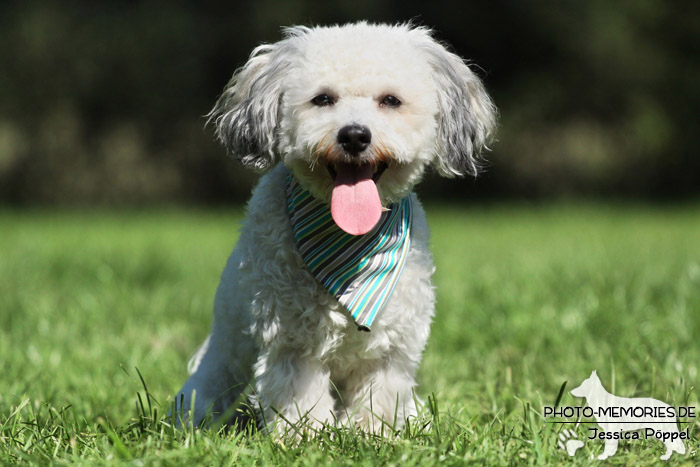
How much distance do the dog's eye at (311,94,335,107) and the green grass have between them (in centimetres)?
109

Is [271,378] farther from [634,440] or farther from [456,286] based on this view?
[456,286]

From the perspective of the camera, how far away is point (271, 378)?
2727mm

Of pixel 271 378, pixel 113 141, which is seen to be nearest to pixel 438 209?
pixel 113 141

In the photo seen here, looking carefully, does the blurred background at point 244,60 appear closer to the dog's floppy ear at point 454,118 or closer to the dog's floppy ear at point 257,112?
the dog's floppy ear at point 257,112

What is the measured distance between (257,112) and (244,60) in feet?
40.0

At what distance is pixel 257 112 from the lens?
2.75 meters

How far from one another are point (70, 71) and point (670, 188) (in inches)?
458

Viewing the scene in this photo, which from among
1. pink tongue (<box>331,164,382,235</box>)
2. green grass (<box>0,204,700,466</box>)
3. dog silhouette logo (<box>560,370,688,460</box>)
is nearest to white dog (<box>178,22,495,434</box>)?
pink tongue (<box>331,164,382,235</box>)

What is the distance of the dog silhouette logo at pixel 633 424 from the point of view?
2.47 metres

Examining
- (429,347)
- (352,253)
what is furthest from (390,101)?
(429,347)

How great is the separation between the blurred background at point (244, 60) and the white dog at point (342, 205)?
1114 centimetres

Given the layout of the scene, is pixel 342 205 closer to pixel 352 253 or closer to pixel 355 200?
pixel 355 200

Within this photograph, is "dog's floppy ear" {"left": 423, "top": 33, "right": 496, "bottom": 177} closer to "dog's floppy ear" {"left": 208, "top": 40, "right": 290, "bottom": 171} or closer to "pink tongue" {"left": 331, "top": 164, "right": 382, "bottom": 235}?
"pink tongue" {"left": 331, "top": 164, "right": 382, "bottom": 235}

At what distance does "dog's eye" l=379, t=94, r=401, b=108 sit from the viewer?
269 centimetres
